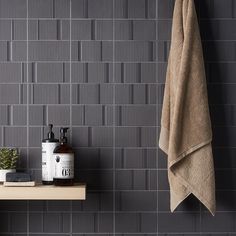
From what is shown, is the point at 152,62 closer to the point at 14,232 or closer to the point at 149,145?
the point at 149,145

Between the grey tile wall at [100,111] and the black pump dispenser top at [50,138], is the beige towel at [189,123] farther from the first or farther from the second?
the black pump dispenser top at [50,138]

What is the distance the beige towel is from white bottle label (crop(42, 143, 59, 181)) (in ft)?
1.28

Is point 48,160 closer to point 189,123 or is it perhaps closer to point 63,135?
point 63,135

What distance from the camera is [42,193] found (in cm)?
164

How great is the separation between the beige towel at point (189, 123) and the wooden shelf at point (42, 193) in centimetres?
33

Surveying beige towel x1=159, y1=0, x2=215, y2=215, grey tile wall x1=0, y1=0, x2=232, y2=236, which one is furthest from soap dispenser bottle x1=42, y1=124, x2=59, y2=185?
beige towel x1=159, y1=0, x2=215, y2=215

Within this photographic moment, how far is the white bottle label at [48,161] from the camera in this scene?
5.58ft

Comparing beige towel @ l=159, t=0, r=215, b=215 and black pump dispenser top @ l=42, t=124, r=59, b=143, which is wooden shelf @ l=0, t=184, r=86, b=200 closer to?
black pump dispenser top @ l=42, t=124, r=59, b=143

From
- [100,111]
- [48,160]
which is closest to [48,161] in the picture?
[48,160]

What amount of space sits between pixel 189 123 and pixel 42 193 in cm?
54

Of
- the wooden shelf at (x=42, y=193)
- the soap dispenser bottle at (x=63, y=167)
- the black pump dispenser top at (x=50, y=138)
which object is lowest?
A: the wooden shelf at (x=42, y=193)

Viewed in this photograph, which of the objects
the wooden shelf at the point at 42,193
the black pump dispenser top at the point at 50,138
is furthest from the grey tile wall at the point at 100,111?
the wooden shelf at the point at 42,193

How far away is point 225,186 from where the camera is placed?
1.83 meters

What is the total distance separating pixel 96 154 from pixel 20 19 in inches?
21.8
